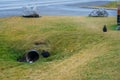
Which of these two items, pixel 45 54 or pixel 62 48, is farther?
pixel 62 48

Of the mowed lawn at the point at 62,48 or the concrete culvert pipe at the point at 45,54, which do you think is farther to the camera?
the concrete culvert pipe at the point at 45,54

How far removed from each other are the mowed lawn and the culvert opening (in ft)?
1.07

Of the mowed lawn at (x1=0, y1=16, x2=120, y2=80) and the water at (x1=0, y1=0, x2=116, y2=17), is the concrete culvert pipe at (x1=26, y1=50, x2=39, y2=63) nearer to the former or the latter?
the mowed lawn at (x1=0, y1=16, x2=120, y2=80)

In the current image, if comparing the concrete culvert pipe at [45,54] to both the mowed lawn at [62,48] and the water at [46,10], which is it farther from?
the water at [46,10]

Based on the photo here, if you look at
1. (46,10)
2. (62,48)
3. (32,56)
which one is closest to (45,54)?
(32,56)

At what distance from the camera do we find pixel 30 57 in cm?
1408

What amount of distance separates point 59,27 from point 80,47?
11.7 feet

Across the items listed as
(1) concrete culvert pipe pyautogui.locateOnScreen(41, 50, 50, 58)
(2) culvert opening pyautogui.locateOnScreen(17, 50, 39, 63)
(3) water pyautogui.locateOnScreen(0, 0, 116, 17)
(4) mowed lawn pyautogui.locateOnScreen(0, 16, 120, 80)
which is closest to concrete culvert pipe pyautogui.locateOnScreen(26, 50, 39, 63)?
(2) culvert opening pyautogui.locateOnScreen(17, 50, 39, 63)

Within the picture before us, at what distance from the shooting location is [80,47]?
14305 millimetres

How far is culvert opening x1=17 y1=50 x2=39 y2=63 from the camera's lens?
14.0m

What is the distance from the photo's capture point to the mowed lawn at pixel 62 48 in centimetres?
1114

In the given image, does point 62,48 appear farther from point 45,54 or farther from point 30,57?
point 30,57

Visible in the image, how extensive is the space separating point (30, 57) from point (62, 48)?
56.1 inches

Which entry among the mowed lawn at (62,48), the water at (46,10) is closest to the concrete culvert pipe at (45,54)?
the mowed lawn at (62,48)
